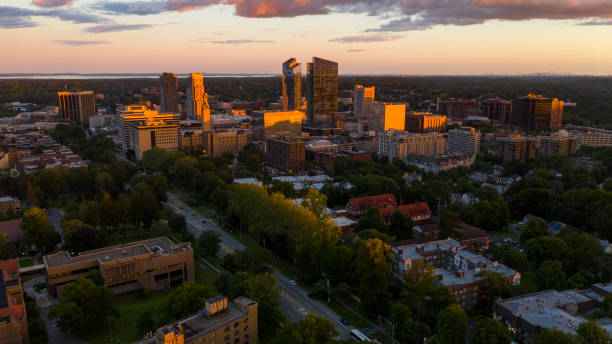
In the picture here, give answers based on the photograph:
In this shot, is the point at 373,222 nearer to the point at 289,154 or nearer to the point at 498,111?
the point at 289,154

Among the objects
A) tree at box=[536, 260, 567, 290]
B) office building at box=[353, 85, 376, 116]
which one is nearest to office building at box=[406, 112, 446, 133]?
office building at box=[353, 85, 376, 116]

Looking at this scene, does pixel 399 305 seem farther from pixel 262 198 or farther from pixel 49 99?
pixel 49 99

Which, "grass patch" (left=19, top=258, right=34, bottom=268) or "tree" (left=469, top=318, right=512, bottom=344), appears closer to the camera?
"tree" (left=469, top=318, right=512, bottom=344)

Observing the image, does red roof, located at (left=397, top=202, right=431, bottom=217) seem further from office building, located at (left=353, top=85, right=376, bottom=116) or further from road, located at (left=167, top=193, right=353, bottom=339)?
office building, located at (left=353, top=85, right=376, bottom=116)

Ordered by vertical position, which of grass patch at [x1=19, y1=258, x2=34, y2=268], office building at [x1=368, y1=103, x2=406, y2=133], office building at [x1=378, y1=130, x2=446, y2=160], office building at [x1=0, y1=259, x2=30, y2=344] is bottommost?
grass patch at [x1=19, y1=258, x2=34, y2=268]

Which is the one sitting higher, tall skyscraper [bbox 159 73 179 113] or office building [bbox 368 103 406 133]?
tall skyscraper [bbox 159 73 179 113]
